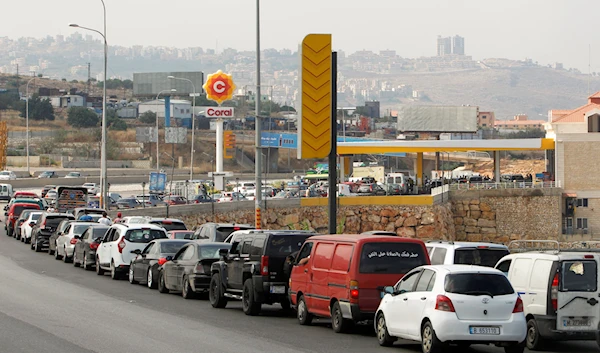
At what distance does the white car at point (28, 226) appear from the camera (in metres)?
46.1

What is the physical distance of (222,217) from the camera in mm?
61156

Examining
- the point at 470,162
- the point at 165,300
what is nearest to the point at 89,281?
the point at 165,300

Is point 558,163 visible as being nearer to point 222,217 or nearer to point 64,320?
point 222,217

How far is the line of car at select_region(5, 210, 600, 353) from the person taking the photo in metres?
15.1

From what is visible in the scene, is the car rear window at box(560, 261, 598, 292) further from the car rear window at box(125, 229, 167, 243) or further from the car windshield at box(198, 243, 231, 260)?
the car rear window at box(125, 229, 167, 243)

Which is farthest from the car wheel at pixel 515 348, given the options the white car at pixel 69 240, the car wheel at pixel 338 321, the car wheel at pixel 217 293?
the white car at pixel 69 240

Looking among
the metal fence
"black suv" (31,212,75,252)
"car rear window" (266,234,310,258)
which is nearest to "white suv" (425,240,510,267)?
"car rear window" (266,234,310,258)

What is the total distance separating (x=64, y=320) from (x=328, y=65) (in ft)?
42.5

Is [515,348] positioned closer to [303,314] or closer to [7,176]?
[303,314]

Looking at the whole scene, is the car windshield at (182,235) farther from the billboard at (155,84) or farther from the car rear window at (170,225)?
the billboard at (155,84)

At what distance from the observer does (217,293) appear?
23.1m

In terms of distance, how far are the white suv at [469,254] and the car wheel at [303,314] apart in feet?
9.03

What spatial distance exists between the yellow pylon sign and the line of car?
5.24 metres

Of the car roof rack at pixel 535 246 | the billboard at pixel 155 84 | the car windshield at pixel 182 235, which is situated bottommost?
the car roof rack at pixel 535 246
